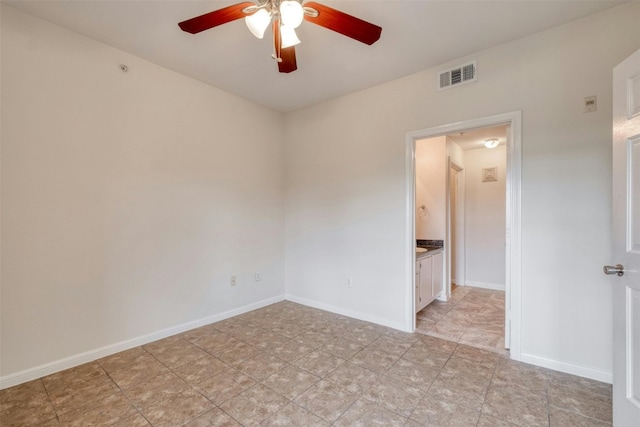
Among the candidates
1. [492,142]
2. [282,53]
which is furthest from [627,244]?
[492,142]

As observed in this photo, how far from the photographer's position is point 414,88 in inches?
116

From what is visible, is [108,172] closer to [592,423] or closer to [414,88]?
[414,88]

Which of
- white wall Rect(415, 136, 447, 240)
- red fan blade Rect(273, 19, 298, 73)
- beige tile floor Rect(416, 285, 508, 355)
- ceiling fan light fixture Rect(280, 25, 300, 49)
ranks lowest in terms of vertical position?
beige tile floor Rect(416, 285, 508, 355)

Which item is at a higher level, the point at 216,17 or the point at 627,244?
the point at 216,17

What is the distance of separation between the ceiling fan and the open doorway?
83.7 inches

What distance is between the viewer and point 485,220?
4957 mm

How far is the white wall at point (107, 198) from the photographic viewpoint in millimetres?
2084

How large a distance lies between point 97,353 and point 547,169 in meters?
4.11

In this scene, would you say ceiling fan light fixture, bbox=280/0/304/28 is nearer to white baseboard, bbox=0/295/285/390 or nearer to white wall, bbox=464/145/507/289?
white baseboard, bbox=0/295/285/390

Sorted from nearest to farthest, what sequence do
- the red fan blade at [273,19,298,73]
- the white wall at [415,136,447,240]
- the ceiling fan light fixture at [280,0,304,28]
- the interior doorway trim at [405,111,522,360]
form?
1. the ceiling fan light fixture at [280,0,304,28]
2. the red fan blade at [273,19,298,73]
3. the interior doorway trim at [405,111,522,360]
4. the white wall at [415,136,447,240]

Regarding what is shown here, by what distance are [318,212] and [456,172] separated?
2.96 m

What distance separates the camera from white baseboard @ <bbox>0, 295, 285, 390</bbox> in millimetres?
2066

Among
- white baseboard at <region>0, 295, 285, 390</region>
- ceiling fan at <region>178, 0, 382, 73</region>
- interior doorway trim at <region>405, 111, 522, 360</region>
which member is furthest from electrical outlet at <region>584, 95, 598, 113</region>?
white baseboard at <region>0, 295, 285, 390</region>

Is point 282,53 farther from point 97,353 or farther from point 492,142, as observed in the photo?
point 492,142
